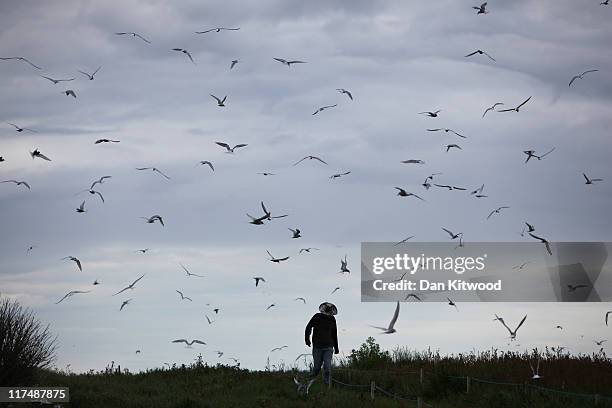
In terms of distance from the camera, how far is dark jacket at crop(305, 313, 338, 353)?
2767cm

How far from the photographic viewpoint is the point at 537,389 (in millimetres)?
25328

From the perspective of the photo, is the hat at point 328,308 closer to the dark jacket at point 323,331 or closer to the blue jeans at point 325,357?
the dark jacket at point 323,331

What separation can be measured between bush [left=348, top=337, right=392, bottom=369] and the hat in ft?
20.5

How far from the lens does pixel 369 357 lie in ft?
112

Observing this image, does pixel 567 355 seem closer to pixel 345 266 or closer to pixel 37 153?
pixel 345 266

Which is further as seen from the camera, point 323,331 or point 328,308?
point 328,308

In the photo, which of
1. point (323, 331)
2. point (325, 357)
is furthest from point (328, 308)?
point (325, 357)

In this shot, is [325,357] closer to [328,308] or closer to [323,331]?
[323,331]

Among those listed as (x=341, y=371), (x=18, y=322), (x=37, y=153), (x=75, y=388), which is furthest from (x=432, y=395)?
(x=37, y=153)

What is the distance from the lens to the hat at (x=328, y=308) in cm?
2820

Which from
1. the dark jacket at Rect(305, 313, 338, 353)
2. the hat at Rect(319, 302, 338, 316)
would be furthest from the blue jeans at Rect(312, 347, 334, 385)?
the hat at Rect(319, 302, 338, 316)

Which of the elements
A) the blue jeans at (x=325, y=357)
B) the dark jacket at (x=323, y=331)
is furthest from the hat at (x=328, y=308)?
the blue jeans at (x=325, y=357)

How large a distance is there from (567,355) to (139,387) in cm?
1528

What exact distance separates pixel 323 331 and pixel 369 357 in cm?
710
